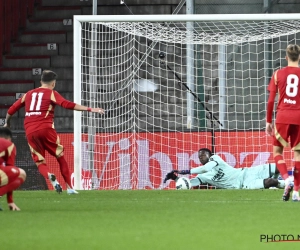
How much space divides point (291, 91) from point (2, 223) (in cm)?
405

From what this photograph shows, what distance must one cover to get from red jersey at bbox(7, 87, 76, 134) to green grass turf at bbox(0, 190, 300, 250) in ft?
4.05

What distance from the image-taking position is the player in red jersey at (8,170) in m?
8.55

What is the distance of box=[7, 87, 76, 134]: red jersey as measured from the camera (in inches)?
493

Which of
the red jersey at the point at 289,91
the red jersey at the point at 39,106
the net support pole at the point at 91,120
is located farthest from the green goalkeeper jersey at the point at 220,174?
the red jersey at the point at 289,91

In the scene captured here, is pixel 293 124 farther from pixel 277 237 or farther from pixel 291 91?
pixel 277 237

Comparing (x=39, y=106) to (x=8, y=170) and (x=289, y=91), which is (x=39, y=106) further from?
(x=8, y=170)

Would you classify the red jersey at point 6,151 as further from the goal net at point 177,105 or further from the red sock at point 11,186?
the goal net at point 177,105

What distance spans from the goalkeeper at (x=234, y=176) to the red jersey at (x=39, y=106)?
424 cm

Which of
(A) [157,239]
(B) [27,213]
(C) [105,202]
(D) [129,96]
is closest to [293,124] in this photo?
(C) [105,202]

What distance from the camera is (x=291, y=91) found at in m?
10.4

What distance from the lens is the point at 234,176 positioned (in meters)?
16.3

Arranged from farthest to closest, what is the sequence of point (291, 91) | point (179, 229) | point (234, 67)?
point (234, 67)
point (291, 91)
point (179, 229)

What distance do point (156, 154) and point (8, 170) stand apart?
8.39m

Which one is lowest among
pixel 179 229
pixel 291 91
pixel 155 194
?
pixel 155 194
